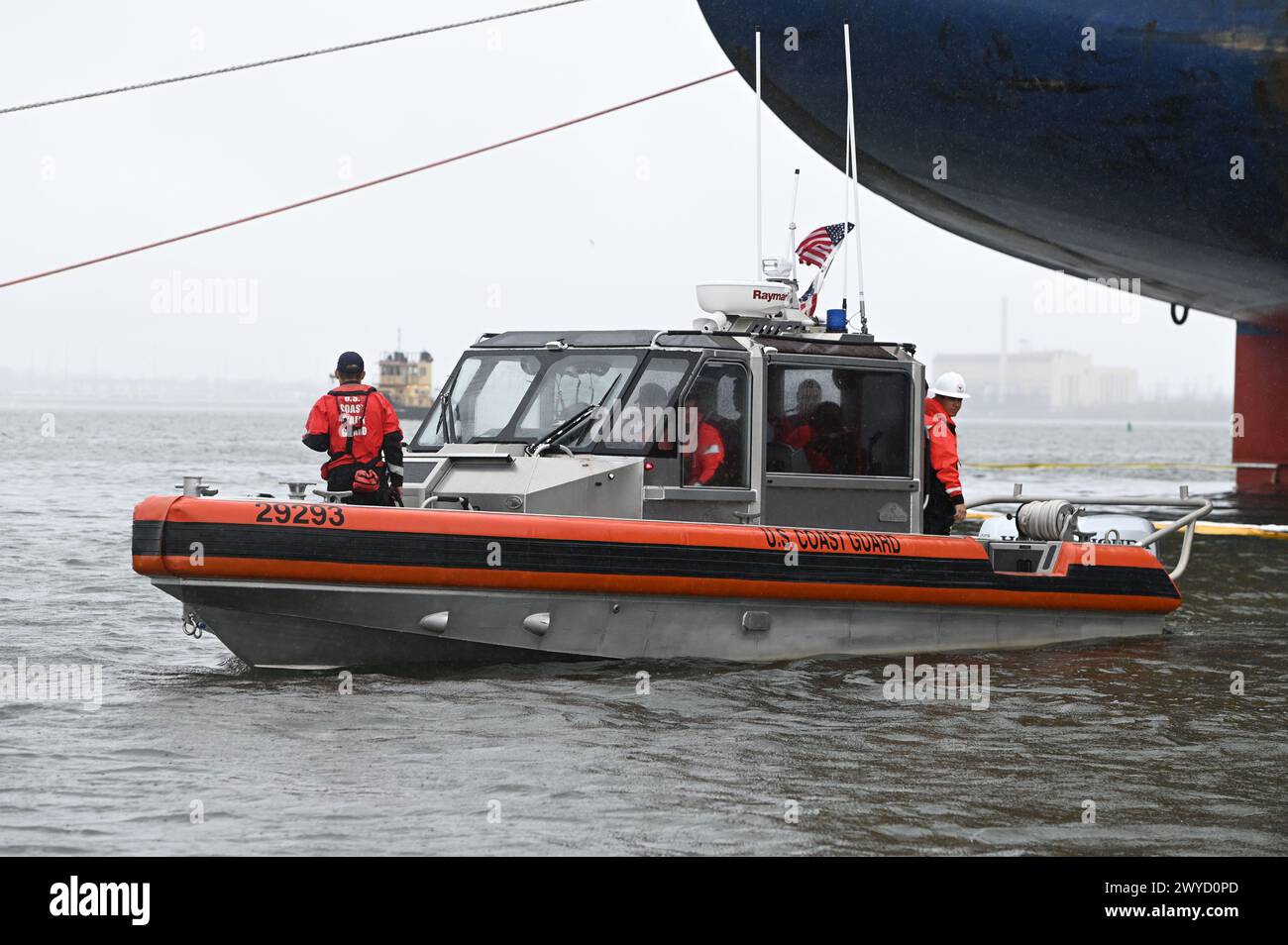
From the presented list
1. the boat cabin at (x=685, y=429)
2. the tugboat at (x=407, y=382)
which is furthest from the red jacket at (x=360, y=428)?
the tugboat at (x=407, y=382)

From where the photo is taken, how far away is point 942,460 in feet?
32.0

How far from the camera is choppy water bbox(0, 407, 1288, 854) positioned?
562cm

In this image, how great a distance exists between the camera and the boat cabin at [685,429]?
886 centimetres

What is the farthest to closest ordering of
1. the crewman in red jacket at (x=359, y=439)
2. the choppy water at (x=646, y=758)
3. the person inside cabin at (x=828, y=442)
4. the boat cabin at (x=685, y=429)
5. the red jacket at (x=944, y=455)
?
the red jacket at (x=944, y=455), the person inside cabin at (x=828, y=442), the boat cabin at (x=685, y=429), the crewman in red jacket at (x=359, y=439), the choppy water at (x=646, y=758)

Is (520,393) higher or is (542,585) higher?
(520,393)

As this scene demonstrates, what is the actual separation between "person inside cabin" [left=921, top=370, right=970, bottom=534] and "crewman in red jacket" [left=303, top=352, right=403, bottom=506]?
10.7 feet

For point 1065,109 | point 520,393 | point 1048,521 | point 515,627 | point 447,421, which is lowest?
point 515,627

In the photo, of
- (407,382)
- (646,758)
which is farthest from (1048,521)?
(407,382)

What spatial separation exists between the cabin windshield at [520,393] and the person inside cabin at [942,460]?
2.00 meters

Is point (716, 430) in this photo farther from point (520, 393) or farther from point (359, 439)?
point (359, 439)

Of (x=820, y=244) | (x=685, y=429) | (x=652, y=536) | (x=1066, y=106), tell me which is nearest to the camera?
(x=652, y=536)

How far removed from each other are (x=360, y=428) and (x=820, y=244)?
3.32 m

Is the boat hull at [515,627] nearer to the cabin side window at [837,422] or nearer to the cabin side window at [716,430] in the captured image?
the cabin side window at [716,430]
